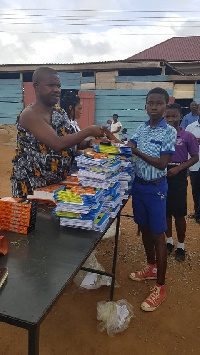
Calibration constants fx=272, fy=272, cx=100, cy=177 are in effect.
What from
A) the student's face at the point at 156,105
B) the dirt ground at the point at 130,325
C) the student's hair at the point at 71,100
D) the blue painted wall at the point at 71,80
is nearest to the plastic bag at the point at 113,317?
the dirt ground at the point at 130,325

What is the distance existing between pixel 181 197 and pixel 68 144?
2.13 meters

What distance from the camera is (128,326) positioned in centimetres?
257

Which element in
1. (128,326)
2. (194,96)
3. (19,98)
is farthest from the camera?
(19,98)

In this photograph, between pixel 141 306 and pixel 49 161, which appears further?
pixel 141 306

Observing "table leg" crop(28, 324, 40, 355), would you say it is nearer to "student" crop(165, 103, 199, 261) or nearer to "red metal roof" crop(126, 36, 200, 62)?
"student" crop(165, 103, 199, 261)

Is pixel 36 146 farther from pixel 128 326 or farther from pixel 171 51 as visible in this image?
pixel 171 51

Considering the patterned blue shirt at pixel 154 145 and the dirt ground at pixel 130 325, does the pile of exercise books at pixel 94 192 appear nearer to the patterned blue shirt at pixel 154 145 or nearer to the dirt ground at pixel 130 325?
the patterned blue shirt at pixel 154 145

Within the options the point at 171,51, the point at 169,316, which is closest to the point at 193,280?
the point at 169,316

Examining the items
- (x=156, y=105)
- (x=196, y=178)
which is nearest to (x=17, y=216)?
(x=156, y=105)

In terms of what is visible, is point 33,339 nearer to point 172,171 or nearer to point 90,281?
point 90,281

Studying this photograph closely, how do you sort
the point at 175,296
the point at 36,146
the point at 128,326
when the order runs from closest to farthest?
the point at 36,146, the point at 128,326, the point at 175,296

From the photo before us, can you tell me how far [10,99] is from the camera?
13406mm

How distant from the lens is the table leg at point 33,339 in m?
1.01

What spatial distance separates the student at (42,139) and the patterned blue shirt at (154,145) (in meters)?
0.56
